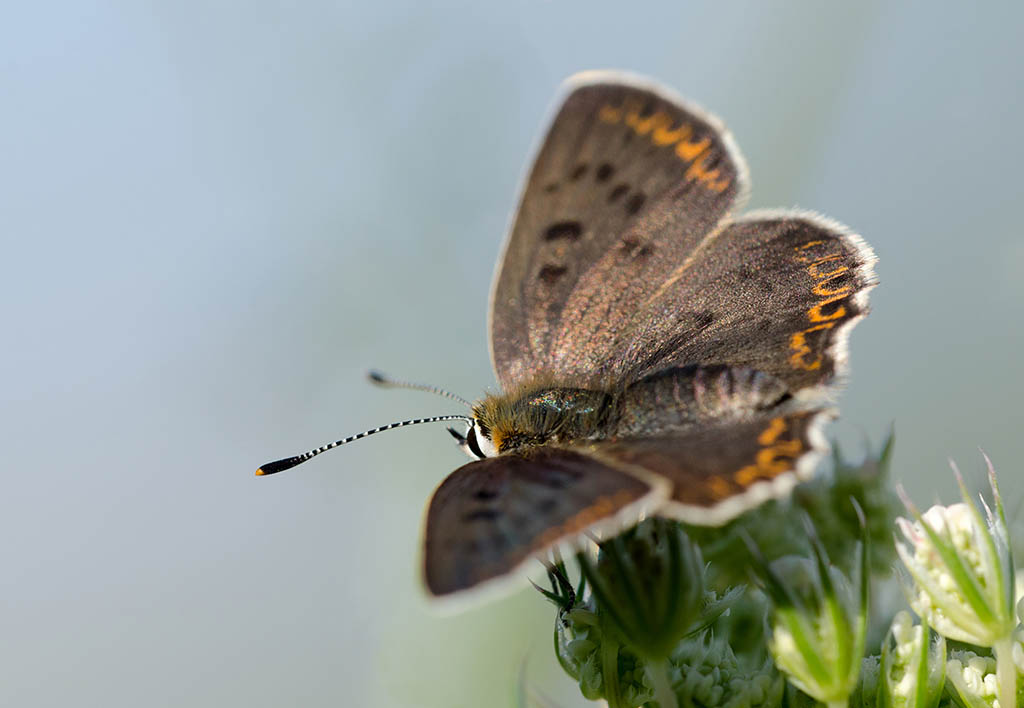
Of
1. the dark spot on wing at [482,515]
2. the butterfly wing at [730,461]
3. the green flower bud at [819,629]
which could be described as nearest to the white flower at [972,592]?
the green flower bud at [819,629]

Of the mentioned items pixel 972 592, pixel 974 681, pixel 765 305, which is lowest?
pixel 974 681

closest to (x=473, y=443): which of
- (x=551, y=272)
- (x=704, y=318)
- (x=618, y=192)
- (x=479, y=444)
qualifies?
(x=479, y=444)

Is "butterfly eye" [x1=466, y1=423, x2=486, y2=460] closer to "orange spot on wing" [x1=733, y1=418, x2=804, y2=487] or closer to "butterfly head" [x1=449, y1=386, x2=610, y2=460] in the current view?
"butterfly head" [x1=449, y1=386, x2=610, y2=460]

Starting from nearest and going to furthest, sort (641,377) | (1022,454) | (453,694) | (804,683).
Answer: (804,683), (641,377), (453,694), (1022,454)

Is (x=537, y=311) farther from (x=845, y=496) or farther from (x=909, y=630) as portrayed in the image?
(x=909, y=630)

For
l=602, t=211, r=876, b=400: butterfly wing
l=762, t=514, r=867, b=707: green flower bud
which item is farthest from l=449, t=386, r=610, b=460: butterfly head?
l=762, t=514, r=867, b=707: green flower bud

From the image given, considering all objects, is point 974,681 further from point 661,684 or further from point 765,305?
point 765,305

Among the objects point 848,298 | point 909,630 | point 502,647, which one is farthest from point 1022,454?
point 909,630
